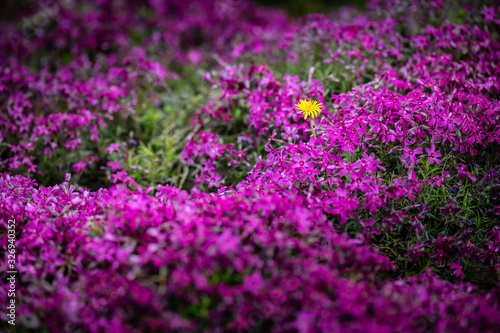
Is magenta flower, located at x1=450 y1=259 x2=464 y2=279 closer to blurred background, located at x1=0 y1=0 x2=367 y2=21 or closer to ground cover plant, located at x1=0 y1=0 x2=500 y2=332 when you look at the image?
ground cover plant, located at x1=0 y1=0 x2=500 y2=332

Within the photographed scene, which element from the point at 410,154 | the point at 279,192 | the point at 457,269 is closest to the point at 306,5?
the point at 410,154

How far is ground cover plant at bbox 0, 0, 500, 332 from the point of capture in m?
1.76

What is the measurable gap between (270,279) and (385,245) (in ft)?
3.50

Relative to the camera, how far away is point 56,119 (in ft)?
10.7

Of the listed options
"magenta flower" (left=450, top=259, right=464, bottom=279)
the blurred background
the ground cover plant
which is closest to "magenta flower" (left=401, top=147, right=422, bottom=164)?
the ground cover plant

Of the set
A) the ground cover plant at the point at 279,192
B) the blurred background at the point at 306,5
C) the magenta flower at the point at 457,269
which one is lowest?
the magenta flower at the point at 457,269

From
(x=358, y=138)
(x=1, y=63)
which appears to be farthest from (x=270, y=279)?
(x=1, y=63)

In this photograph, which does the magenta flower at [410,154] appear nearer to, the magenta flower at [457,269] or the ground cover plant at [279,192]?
the ground cover plant at [279,192]

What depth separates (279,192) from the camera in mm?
2393

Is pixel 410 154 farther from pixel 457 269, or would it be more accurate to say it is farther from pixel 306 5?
pixel 306 5

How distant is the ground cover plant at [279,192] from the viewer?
1765mm

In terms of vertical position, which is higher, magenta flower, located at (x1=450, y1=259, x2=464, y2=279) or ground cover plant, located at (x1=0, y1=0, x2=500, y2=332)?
ground cover plant, located at (x1=0, y1=0, x2=500, y2=332)

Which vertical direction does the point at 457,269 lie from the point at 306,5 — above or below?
below

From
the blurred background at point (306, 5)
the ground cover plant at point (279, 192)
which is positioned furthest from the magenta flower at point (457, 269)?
the blurred background at point (306, 5)
